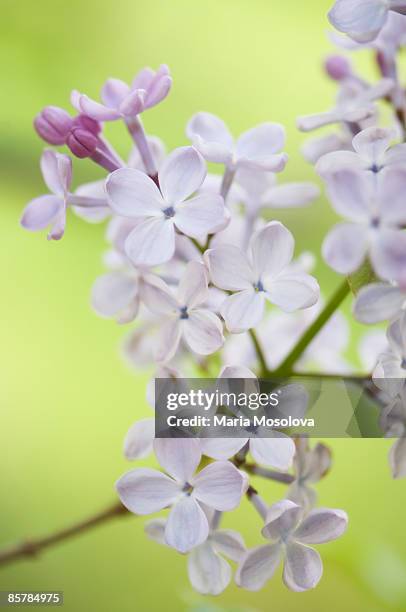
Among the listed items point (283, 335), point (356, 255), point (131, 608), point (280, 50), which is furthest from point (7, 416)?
point (356, 255)

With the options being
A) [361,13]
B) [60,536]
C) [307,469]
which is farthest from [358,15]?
[60,536]

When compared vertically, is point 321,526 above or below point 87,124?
below

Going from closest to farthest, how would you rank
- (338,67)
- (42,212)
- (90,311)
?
1. (42,212)
2. (338,67)
3. (90,311)

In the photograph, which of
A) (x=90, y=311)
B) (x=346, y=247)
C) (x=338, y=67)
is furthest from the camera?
(x=90, y=311)

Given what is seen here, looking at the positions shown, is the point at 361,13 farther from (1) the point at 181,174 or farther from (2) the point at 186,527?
(2) the point at 186,527

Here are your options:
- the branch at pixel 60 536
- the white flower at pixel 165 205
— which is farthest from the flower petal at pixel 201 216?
the branch at pixel 60 536

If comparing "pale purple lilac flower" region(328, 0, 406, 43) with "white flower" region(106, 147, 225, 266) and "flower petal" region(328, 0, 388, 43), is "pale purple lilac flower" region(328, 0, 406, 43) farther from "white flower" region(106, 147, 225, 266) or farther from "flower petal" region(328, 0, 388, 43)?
"white flower" region(106, 147, 225, 266)

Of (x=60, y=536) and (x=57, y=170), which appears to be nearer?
(x=57, y=170)

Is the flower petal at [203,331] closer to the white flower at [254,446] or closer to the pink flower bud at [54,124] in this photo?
the white flower at [254,446]

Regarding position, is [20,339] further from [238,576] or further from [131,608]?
[238,576]
